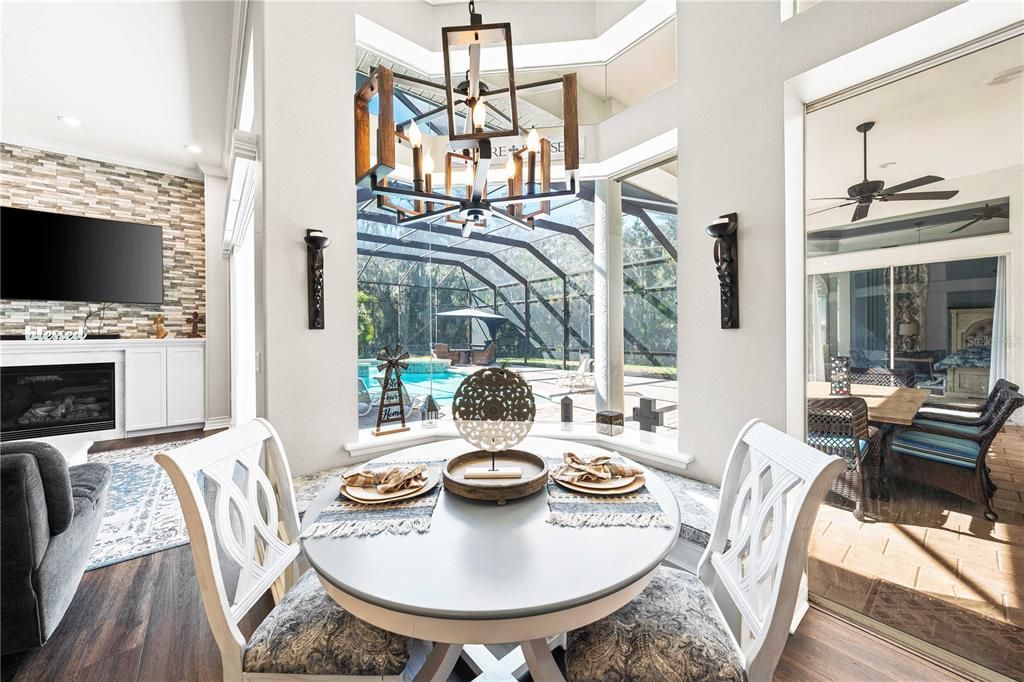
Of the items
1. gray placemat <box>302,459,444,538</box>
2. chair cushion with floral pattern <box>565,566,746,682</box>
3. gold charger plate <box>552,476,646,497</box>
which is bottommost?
chair cushion with floral pattern <box>565,566,746,682</box>

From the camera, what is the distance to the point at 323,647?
3.46 feet

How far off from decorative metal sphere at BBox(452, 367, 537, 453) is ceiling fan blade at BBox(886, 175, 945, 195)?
1.80 meters

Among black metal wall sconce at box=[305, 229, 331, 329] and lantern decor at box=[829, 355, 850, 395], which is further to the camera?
black metal wall sconce at box=[305, 229, 331, 329]

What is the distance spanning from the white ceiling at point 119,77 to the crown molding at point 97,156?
1 centimetres

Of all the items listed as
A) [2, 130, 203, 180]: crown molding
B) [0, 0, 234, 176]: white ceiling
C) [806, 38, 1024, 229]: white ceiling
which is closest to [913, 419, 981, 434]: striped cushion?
[806, 38, 1024, 229]: white ceiling

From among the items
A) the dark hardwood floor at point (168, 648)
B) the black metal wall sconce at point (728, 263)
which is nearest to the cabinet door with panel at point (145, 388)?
the dark hardwood floor at point (168, 648)

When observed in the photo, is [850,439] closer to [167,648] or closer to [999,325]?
[999,325]

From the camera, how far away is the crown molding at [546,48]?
2.54 m

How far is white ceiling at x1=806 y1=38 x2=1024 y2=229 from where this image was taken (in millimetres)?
1513

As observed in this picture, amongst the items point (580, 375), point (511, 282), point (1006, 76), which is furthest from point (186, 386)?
point (1006, 76)

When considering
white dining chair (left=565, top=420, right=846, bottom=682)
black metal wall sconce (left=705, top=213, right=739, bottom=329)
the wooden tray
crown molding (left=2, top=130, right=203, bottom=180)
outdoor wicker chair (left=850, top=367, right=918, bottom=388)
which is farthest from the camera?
crown molding (left=2, top=130, right=203, bottom=180)

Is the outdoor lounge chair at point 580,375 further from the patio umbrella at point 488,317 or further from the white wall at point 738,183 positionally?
the white wall at point 738,183

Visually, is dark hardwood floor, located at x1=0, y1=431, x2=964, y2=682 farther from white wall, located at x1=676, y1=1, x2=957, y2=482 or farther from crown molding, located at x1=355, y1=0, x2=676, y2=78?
crown molding, located at x1=355, y1=0, x2=676, y2=78

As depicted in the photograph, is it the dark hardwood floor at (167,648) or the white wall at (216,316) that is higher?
the white wall at (216,316)
